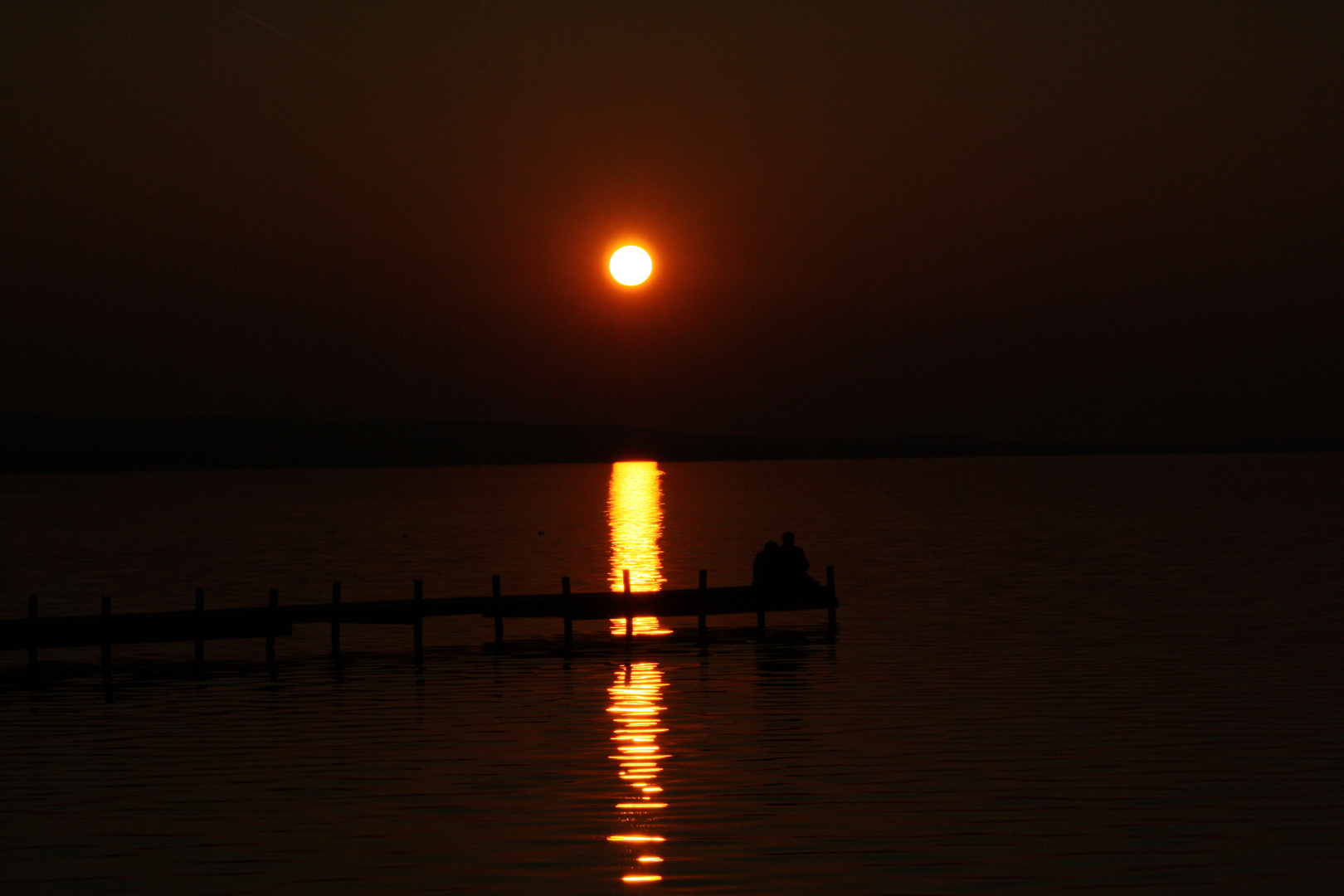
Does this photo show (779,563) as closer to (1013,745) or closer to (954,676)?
(954,676)

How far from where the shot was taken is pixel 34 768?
74.3ft

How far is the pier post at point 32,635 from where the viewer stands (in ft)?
104

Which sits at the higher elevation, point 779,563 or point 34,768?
point 779,563

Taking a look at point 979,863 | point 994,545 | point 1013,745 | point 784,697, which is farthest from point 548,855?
point 994,545

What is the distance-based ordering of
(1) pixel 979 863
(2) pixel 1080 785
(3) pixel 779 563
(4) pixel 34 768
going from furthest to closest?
(3) pixel 779 563, (4) pixel 34 768, (2) pixel 1080 785, (1) pixel 979 863

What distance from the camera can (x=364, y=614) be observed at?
34656 millimetres

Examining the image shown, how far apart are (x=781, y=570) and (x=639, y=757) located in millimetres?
15040

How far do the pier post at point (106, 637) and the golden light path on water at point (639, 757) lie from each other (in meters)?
9.95

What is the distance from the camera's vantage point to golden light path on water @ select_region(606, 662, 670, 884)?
57.6 ft

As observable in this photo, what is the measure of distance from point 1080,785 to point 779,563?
57.2 feet

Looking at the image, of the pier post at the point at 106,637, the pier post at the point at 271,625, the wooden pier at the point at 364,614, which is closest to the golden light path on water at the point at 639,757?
the wooden pier at the point at 364,614

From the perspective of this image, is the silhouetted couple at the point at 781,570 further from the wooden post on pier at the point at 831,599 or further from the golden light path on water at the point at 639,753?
the golden light path on water at the point at 639,753

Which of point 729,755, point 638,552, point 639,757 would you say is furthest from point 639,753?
point 638,552

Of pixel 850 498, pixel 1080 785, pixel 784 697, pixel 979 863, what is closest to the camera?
pixel 979 863
